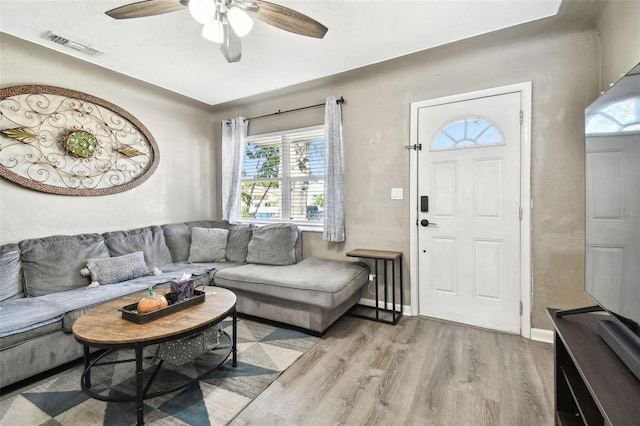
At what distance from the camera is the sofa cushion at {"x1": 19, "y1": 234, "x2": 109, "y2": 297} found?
2.42m

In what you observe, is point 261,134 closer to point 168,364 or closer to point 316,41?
point 316,41

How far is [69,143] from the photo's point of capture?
2842 mm

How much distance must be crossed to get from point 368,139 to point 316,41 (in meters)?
1.12

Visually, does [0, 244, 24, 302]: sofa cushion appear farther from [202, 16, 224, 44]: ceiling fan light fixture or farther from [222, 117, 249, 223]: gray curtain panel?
[202, 16, 224, 44]: ceiling fan light fixture

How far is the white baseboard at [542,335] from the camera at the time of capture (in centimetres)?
240

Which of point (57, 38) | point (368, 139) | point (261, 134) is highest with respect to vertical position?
point (57, 38)

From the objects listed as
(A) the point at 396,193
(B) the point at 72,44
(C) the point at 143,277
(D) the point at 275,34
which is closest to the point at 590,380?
(A) the point at 396,193

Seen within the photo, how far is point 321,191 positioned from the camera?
361 cm

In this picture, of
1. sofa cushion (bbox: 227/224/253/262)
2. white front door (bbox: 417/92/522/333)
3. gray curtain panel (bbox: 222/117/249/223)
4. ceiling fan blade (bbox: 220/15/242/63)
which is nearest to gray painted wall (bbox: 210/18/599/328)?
white front door (bbox: 417/92/522/333)

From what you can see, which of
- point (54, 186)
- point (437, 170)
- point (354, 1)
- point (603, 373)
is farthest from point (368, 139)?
point (54, 186)

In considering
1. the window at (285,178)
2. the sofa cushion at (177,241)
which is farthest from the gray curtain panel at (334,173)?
the sofa cushion at (177,241)

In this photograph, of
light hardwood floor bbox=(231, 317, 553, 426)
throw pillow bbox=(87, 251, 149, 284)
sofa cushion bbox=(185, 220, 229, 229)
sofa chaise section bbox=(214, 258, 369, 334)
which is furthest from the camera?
sofa cushion bbox=(185, 220, 229, 229)

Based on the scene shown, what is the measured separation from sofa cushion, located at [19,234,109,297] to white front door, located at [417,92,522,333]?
3.22 meters

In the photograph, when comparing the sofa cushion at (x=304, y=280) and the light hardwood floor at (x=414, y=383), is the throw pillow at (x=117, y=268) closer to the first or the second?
the sofa cushion at (x=304, y=280)
